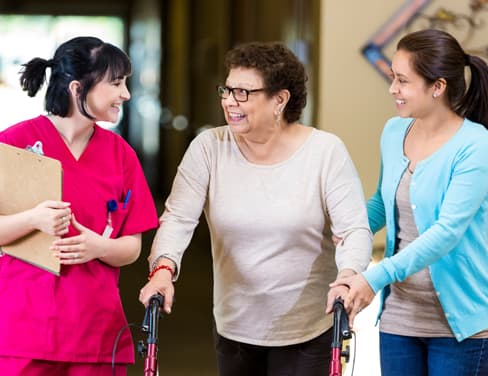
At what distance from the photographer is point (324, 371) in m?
2.75

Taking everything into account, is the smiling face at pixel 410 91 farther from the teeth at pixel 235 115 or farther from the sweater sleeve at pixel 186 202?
the sweater sleeve at pixel 186 202

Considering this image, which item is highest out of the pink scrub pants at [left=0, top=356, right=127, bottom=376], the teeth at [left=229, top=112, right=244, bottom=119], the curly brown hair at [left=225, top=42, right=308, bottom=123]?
the curly brown hair at [left=225, top=42, right=308, bottom=123]

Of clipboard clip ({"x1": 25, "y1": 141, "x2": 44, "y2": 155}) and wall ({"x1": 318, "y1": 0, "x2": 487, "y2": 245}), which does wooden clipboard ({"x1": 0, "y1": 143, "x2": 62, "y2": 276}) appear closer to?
clipboard clip ({"x1": 25, "y1": 141, "x2": 44, "y2": 155})

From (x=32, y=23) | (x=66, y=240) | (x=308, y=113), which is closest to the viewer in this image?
(x=66, y=240)

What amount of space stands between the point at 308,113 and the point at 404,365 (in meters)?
3.12

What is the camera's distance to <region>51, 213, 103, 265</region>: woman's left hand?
2342mm

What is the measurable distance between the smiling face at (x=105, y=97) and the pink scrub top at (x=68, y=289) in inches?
3.6

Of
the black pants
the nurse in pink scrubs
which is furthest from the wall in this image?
the nurse in pink scrubs

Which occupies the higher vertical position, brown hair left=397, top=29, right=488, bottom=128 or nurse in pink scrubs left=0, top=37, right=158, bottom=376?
brown hair left=397, top=29, right=488, bottom=128

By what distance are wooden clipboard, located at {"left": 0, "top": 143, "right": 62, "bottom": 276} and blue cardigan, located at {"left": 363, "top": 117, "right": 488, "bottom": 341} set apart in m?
0.77

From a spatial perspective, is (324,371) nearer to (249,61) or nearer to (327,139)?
(327,139)

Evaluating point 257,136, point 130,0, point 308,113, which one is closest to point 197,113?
point 130,0

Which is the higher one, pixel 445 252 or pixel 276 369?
pixel 445 252

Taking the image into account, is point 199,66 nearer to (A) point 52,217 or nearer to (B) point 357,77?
(B) point 357,77
